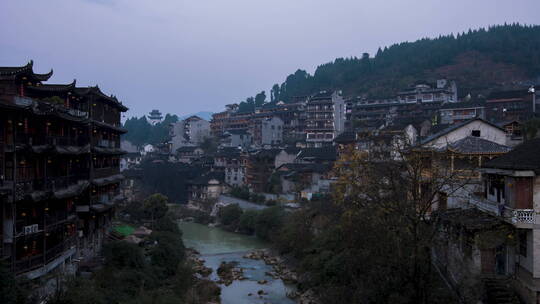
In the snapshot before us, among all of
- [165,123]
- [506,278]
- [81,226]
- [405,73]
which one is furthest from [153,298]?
[165,123]

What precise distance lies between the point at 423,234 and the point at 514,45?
260ft

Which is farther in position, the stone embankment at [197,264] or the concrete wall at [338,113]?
the concrete wall at [338,113]

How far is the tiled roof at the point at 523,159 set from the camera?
13.1 metres

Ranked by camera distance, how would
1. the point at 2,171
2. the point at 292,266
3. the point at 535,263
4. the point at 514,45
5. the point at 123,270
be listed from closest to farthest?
the point at 535,263 < the point at 2,171 < the point at 123,270 < the point at 292,266 < the point at 514,45

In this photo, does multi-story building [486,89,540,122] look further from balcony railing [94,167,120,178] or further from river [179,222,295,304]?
balcony railing [94,167,120,178]

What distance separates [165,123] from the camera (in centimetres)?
10000

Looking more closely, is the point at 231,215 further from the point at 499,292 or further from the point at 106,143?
the point at 499,292

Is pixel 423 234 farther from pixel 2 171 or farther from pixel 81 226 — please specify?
pixel 81 226

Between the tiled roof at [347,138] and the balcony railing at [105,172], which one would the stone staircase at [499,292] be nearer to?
the balcony railing at [105,172]

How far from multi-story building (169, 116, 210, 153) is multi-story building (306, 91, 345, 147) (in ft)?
73.1

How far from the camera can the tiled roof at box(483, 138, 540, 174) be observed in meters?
13.1

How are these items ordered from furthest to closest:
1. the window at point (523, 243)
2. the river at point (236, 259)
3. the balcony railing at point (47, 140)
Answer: the river at point (236, 259) < the balcony railing at point (47, 140) < the window at point (523, 243)

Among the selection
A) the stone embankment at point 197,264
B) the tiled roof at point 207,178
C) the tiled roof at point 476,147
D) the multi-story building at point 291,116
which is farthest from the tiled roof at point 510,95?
the stone embankment at point 197,264

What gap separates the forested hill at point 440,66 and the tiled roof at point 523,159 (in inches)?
2037
